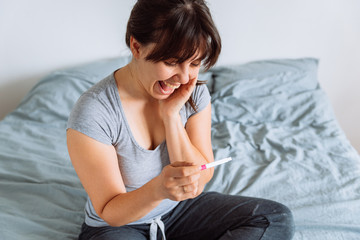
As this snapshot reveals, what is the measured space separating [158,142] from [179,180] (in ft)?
0.92


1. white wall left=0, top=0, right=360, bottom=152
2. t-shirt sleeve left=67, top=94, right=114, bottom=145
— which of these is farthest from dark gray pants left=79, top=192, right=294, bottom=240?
white wall left=0, top=0, right=360, bottom=152

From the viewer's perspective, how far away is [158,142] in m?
1.05

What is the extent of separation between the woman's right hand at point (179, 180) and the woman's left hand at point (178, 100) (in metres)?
0.25

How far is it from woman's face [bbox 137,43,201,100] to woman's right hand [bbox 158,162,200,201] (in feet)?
0.76

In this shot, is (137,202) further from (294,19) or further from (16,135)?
(294,19)

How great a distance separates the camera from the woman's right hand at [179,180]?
766 mm

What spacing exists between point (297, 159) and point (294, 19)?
1003mm

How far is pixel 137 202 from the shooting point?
2.86ft

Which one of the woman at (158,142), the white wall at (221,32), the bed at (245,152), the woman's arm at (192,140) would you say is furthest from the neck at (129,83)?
the white wall at (221,32)

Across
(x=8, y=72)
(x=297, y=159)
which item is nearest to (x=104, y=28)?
(x=8, y=72)

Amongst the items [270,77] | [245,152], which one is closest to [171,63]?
[245,152]

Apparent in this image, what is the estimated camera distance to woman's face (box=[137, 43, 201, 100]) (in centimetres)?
88

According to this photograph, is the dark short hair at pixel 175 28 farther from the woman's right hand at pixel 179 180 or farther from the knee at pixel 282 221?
the knee at pixel 282 221

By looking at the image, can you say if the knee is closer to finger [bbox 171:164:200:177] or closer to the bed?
the bed
